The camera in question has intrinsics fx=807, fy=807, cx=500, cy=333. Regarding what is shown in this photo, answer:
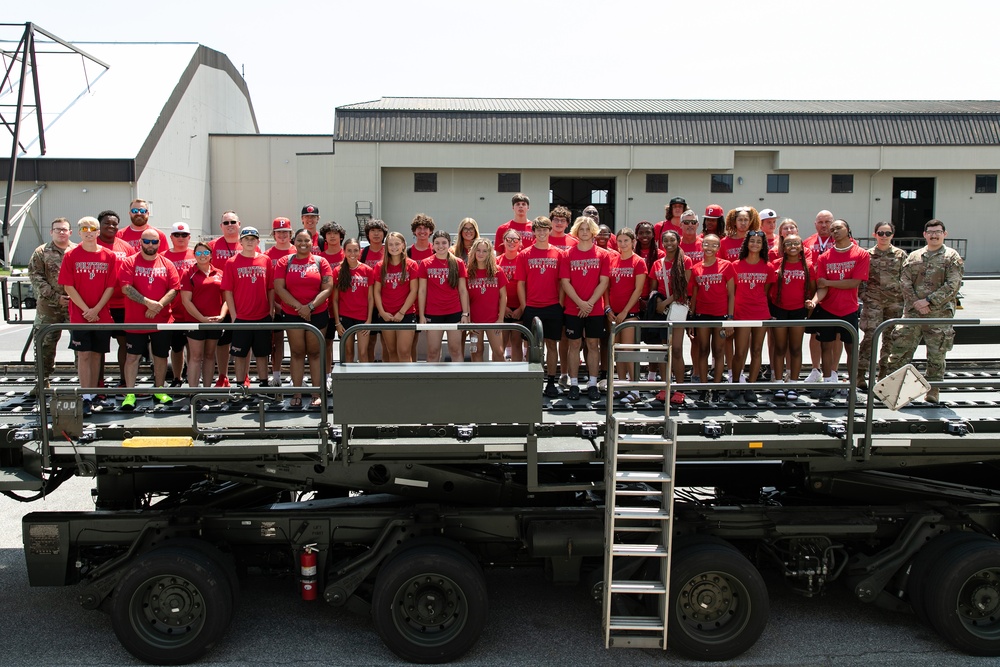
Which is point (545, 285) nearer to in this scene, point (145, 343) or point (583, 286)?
point (583, 286)

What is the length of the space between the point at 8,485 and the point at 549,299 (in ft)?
13.3

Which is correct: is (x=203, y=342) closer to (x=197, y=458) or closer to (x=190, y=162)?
(x=197, y=458)

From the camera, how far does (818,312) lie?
7.12 m

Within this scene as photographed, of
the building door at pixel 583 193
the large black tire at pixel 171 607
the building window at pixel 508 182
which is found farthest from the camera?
the building door at pixel 583 193

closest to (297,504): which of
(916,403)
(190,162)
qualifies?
(916,403)

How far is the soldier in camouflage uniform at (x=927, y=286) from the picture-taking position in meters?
6.96

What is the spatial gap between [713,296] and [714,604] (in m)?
2.71

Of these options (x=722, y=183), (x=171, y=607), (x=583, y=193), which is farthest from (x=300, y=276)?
(x=722, y=183)

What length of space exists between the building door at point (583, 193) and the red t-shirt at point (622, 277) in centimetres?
2833

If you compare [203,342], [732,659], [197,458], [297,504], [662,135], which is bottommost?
[732,659]

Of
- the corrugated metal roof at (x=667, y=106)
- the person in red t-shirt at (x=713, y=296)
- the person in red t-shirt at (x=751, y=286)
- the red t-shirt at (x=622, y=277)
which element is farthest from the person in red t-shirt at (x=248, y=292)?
the corrugated metal roof at (x=667, y=106)

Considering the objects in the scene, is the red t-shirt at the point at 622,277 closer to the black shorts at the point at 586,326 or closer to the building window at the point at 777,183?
the black shorts at the point at 586,326

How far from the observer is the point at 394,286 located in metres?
6.68

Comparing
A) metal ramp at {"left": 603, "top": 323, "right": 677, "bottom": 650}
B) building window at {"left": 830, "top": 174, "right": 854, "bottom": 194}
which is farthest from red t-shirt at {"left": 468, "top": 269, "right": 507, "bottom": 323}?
building window at {"left": 830, "top": 174, "right": 854, "bottom": 194}
